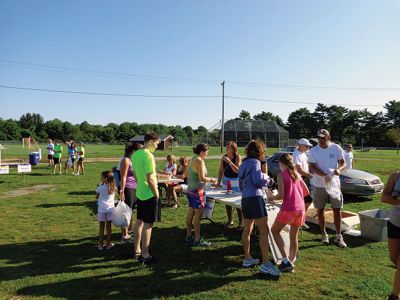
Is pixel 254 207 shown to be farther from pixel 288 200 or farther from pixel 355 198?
pixel 355 198

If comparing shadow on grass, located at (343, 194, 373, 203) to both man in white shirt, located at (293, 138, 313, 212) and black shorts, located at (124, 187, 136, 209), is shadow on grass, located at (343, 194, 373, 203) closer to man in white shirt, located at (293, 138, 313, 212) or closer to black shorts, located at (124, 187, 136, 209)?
man in white shirt, located at (293, 138, 313, 212)

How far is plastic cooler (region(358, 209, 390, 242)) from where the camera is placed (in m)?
6.29

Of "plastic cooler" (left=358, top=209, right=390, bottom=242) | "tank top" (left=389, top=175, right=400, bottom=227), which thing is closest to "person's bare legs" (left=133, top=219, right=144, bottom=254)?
"tank top" (left=389, top=175, right=400, bottom=227)

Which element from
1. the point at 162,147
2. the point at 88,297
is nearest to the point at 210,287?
the point at 88,297

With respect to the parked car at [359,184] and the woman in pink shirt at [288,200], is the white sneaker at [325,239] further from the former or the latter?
the parked car at [359,184]

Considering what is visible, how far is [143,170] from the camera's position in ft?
16.9

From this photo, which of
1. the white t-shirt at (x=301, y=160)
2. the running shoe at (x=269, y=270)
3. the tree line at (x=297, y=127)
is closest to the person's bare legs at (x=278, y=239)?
the running shoe at (x=269, y=270)

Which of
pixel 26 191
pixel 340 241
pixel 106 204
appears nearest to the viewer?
pixel 106 204

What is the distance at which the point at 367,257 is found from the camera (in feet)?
18.2

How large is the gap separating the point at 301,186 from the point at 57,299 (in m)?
3.49

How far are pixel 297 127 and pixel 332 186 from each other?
92.6 m

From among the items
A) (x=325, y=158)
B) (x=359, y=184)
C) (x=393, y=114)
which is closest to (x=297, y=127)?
(x=393, y=114)

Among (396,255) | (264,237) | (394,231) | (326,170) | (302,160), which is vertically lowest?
(264,237)

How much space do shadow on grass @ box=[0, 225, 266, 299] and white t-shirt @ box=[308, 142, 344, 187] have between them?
6.18ft
